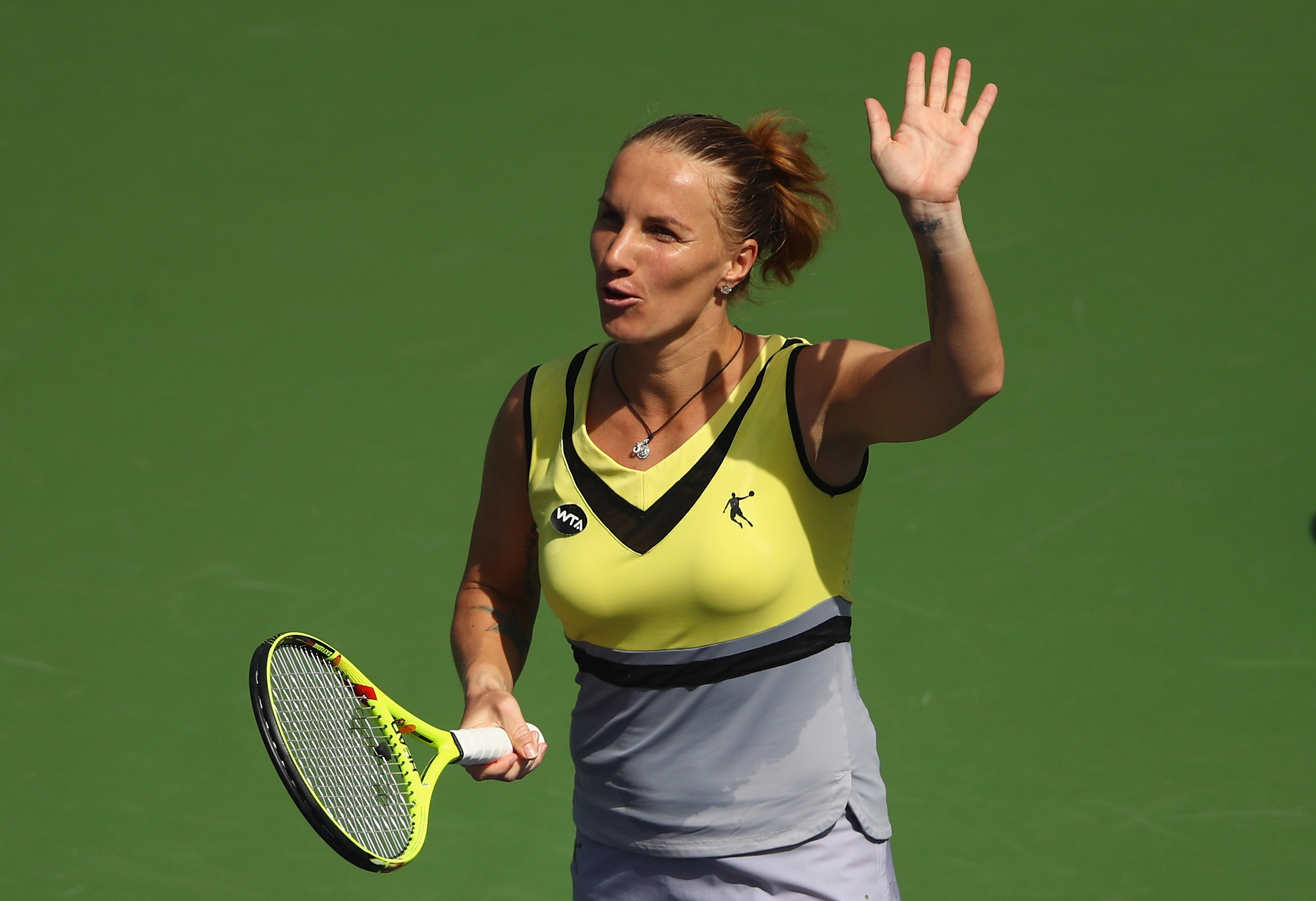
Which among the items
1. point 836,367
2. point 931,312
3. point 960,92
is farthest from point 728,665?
point 960,92

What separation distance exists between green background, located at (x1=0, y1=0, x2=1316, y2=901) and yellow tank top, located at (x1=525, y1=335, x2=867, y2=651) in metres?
1.20

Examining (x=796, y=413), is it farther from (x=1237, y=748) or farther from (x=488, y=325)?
(x=1237, y=748)

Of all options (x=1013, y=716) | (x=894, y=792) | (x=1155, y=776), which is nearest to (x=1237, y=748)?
(x=1155, y=776)

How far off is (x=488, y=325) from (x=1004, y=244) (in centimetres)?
112

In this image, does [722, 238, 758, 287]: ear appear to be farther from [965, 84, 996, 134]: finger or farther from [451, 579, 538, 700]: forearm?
[451, 579, 538, 700]: forearm

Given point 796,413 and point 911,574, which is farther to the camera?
point 911,574

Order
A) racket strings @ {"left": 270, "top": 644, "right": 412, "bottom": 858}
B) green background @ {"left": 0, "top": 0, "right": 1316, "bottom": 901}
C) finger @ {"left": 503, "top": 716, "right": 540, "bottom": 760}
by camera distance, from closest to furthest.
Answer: racket strings @ {"left": 270, "top": 644, "right": 412, "bottom": 858} → finger @ {"left": 503, "top": 716, "right": 540, "bottom": 760} → green background @ {"left": 0, "top": 0, "right": 1316, "bottom": 901}

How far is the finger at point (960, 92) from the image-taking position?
4.67 feet

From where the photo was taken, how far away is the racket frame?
138 centimetres


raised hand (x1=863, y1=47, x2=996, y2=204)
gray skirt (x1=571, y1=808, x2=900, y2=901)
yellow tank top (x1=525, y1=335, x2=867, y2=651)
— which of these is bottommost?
gray skirt (x1=571, y1=808, x2=900, y2=901)

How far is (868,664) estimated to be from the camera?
2805 mm

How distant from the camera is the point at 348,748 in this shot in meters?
1.58

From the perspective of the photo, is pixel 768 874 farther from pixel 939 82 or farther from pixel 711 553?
pixel 939 82

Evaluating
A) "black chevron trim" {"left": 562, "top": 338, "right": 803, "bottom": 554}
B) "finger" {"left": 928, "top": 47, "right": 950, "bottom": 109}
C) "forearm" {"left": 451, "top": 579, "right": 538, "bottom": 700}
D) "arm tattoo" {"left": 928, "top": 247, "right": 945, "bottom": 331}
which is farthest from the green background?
"arm tattoo" {"left": 928, "top": 247, "right": 945, "bottom": 331}
